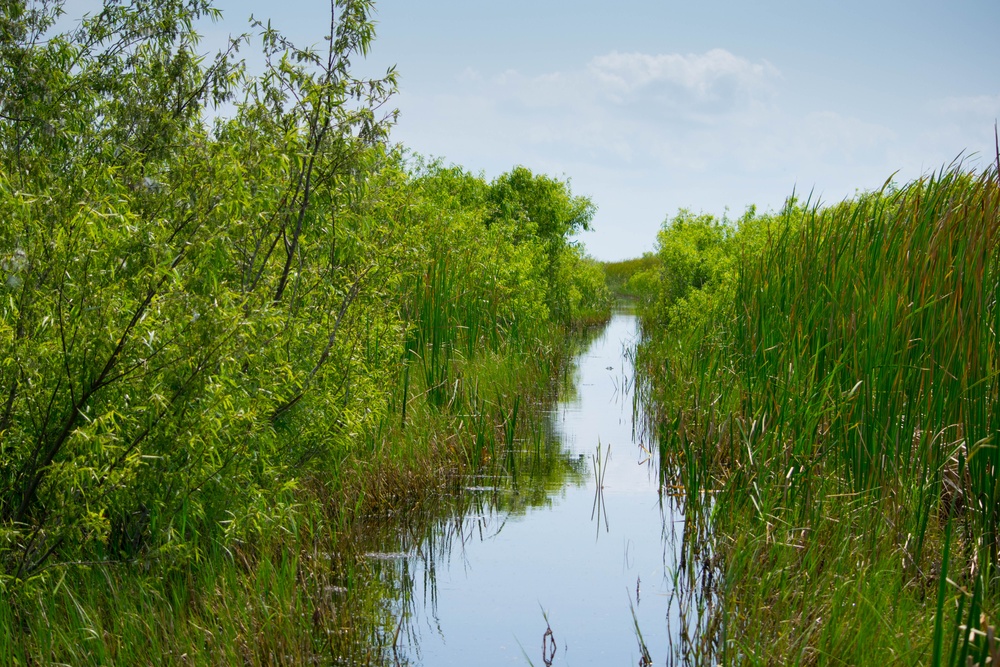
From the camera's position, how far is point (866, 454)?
18.7 ft

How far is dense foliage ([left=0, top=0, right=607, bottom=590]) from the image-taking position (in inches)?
172

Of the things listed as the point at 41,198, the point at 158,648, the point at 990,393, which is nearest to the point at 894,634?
the point at 990,393

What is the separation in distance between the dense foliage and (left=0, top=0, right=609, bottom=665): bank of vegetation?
0.7 inches

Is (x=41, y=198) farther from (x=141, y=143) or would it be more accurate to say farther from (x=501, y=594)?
(x=501, y=594)

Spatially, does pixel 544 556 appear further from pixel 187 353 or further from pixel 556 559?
pixel 187 353

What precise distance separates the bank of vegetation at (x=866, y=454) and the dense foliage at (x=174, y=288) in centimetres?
273

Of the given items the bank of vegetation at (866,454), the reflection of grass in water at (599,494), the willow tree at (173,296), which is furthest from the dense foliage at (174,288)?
the bank of vegetation at (866,454)

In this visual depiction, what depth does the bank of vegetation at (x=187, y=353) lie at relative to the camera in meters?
4.37

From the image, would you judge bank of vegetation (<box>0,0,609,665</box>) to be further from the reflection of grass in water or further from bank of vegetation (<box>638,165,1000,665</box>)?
bank of vegetation (<box>638,165,1000,665</box>)

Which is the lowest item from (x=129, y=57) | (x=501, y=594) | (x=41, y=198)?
(x=501, y=594)

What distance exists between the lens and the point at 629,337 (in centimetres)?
2545

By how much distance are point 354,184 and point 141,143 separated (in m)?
2.02

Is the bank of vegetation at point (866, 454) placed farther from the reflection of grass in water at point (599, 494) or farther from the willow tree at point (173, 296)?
the willow tree at point (173, 296)

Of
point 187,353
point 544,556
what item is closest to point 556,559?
point 544,556
